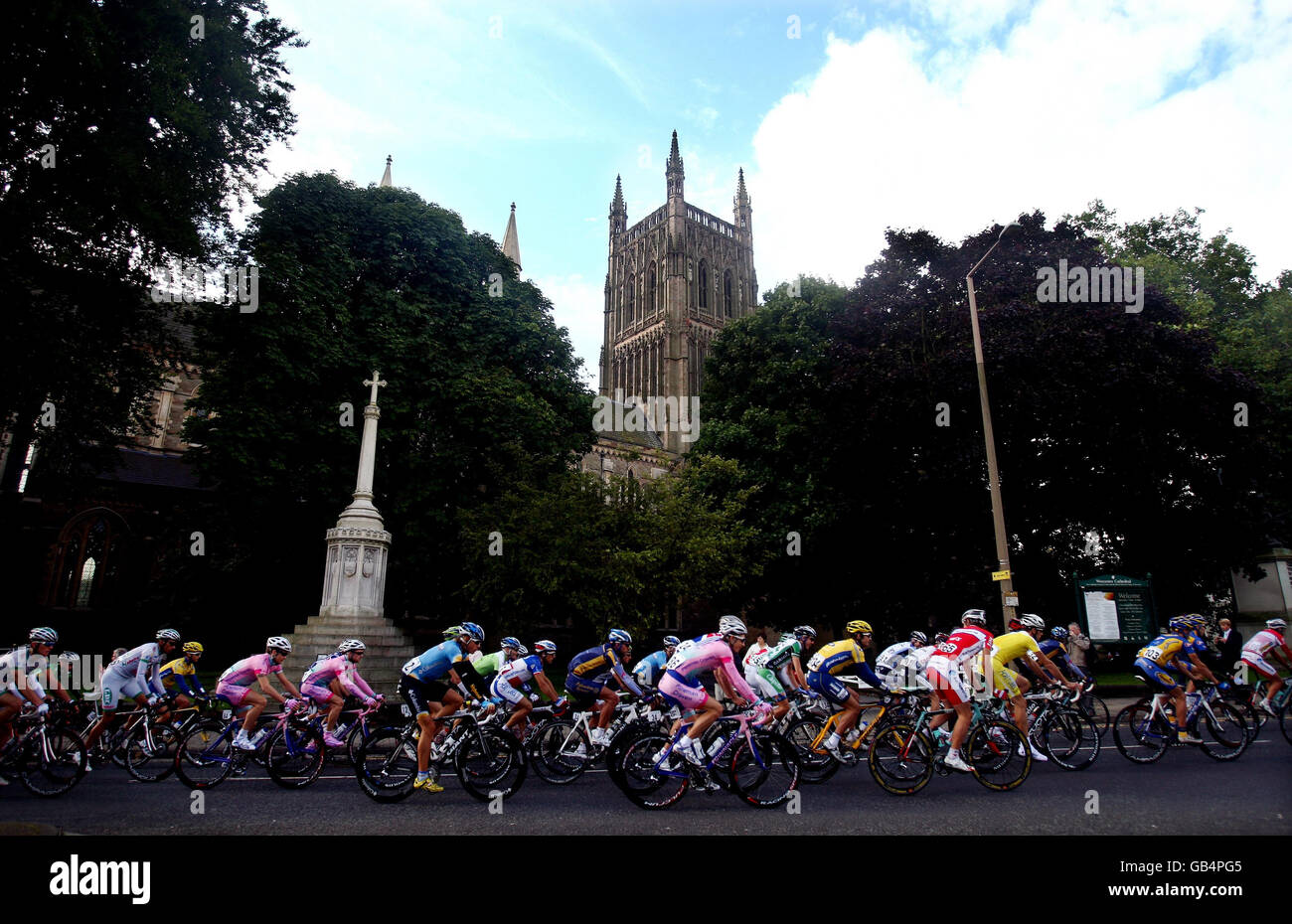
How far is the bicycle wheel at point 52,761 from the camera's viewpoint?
8.92m

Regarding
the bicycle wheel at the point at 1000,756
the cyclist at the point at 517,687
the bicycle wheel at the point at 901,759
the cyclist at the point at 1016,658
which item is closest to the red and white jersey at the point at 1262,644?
the cyclist at the point at 1016,658

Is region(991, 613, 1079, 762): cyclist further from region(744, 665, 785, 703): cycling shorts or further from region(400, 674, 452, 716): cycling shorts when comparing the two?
region(400, 674, 452, 716): cycling shorts

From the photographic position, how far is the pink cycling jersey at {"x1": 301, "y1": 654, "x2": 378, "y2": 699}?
1003 cm

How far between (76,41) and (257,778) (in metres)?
13.8

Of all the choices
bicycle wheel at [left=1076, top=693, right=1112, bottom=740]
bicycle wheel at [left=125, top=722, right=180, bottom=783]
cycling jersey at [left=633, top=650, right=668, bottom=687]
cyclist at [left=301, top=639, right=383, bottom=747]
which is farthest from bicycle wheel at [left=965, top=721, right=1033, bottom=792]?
bicycle wheel at [left=125, top=722, right=180, bottom=783]

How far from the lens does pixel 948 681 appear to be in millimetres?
8852

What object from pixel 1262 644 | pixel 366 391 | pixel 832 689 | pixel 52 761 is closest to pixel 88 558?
pixel 366 391

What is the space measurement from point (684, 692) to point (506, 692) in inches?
145

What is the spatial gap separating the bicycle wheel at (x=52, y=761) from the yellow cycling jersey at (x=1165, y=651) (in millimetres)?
14670

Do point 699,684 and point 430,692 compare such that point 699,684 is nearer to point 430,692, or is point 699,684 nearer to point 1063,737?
point 430,692

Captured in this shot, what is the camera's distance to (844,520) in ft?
84.3

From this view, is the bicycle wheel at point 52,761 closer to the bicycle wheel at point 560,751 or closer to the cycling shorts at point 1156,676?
the bicycle wheel at point 560,751
